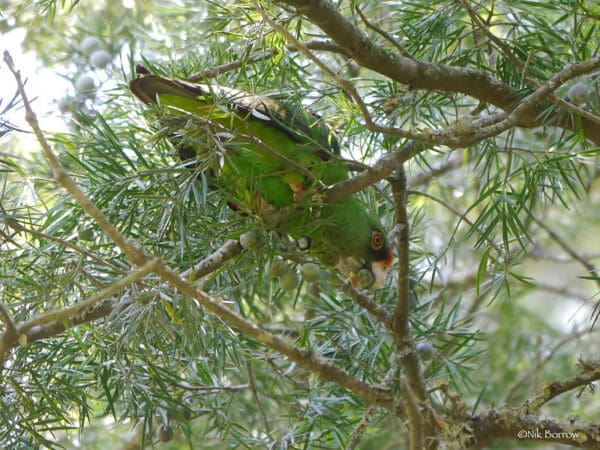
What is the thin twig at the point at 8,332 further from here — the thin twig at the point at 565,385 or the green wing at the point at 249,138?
the thin twig at the point at 565,385

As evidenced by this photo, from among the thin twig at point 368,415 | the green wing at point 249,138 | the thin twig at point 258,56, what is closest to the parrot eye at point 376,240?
the green wing at point 249,138

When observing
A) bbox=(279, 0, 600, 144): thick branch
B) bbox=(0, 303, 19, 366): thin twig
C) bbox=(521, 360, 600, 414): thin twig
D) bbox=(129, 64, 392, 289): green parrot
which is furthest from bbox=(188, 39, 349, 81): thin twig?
bbox=(521, 360, 600, 414): thin twig

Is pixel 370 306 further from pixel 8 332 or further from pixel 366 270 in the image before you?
pixel 8 332

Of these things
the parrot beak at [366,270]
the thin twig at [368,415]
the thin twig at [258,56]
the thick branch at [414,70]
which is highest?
the thin twig at [258,56]

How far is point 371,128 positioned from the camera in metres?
1.48

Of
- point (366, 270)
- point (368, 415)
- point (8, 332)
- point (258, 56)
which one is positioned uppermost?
point (258, 56)

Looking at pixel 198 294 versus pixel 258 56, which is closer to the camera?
pixel 198 294

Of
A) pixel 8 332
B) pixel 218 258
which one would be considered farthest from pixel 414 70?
pixel 8 332

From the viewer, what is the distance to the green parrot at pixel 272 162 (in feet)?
5.49

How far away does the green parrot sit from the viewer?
5.49 ft

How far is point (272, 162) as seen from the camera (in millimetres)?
2123

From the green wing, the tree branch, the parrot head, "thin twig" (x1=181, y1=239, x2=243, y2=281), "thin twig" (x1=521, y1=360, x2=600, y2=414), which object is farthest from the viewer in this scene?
the parrot head

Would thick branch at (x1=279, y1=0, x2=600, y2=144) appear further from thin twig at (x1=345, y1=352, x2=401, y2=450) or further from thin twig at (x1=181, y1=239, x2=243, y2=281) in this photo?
thin twig at (x1=345, y1=352, x2=401, y2=450)

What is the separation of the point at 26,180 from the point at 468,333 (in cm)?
131
